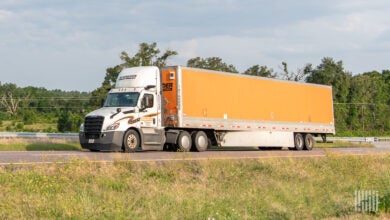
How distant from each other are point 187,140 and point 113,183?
40.1ft

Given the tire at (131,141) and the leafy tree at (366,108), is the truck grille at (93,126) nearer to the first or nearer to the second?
the tire at (131,141)

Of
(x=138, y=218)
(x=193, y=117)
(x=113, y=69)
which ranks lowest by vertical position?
(x=138, y=218)

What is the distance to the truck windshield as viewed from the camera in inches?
863

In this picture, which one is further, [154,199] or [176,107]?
[176,107]

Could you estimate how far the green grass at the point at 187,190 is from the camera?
344 inches

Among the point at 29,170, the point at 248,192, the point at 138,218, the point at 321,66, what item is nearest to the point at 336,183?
the point at 248,192

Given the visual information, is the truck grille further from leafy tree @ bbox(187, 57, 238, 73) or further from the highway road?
leafy tree @ bbox(187, 57, 238, 73)

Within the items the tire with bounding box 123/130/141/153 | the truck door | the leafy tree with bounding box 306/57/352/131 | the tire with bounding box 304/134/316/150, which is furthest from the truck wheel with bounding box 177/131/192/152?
the leafy tree with bounding box 306/57/352/131

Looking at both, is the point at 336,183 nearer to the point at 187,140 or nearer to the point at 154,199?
the point at 154,199

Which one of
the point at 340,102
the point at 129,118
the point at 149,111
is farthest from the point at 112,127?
the point at 340,102

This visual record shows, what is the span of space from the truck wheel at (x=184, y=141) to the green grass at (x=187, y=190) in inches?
289

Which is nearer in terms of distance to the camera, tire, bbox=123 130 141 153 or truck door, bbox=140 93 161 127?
tire, bbox=123 130 141 153

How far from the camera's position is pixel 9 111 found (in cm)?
7500

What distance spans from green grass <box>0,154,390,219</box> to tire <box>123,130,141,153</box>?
5.96m
